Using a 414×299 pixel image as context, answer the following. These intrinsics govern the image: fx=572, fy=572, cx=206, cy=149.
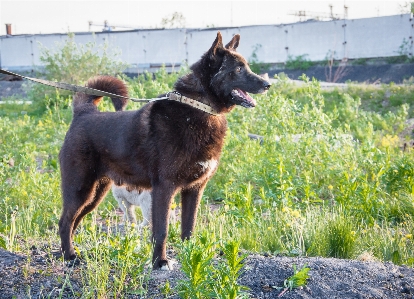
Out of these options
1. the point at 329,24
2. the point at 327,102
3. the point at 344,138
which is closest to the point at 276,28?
the point at 329,24

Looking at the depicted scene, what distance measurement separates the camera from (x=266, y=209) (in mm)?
6316

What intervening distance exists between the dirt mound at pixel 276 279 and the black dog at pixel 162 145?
0.71 m

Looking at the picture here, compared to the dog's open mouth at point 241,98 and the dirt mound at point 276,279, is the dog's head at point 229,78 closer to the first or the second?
the dog's open mouth at point 241,98

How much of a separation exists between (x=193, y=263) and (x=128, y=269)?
0.79 m

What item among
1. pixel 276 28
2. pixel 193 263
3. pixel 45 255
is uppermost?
pixel 276 28

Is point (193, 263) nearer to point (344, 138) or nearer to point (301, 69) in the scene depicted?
point (344, 138)

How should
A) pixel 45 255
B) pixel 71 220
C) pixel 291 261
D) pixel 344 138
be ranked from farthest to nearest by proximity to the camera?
pixel 344 138 → pixel 71 220 → pixel 45 255 → pixel 291 261

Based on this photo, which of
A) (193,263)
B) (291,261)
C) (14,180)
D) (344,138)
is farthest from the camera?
(344,138)

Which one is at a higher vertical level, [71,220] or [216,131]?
[216,131]

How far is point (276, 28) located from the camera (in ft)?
91.5

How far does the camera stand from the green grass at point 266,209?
3.57 m

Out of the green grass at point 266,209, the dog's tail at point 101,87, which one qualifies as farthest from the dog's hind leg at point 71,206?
the dog's tail at point 101,87

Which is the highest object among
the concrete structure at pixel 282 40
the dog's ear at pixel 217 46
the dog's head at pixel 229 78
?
the concrete structure at pixel 282 40

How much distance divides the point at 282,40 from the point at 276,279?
82.4 feet
